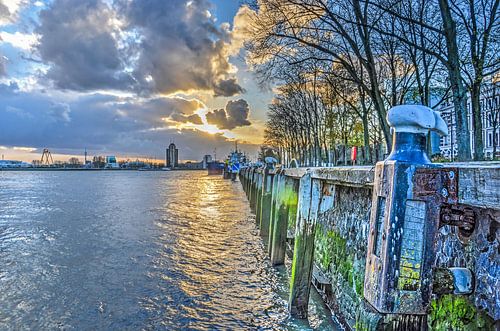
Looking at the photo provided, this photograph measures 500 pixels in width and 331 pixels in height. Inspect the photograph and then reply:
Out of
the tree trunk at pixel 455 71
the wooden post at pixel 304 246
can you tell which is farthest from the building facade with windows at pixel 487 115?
the wooden post at pixel 304 246

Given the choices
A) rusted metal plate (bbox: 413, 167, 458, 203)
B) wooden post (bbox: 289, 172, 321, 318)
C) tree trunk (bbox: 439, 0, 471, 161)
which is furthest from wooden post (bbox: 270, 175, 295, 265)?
rusted metal plate (bbox: 413, 167, 458, 203)

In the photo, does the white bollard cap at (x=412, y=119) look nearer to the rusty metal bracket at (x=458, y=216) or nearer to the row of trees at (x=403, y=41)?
the rusty metal bracket at (x=458, y=216)

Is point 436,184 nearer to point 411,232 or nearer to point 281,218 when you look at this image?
point 411,232

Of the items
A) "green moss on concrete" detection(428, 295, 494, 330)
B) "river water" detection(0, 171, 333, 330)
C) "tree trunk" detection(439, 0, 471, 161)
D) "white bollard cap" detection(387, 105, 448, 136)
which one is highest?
"tree trunk" detection(439, 0, 471, 161)

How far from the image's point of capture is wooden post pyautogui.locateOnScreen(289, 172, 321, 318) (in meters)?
6.05

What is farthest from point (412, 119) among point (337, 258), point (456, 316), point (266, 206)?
point (266, 206)

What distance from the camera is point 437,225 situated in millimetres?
2266

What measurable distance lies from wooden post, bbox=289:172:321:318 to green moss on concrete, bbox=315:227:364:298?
15.5 inches

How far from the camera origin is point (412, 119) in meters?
2.37

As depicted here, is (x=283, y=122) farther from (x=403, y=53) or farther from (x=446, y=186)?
(x=446, y=186)

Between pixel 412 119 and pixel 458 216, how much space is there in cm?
65

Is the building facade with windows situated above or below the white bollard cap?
above

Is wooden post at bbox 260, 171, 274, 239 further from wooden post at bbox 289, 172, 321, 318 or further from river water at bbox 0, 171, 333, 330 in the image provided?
wooden post at bbox 289, 172, 321, 318

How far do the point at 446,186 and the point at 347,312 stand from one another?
3.80 metres
